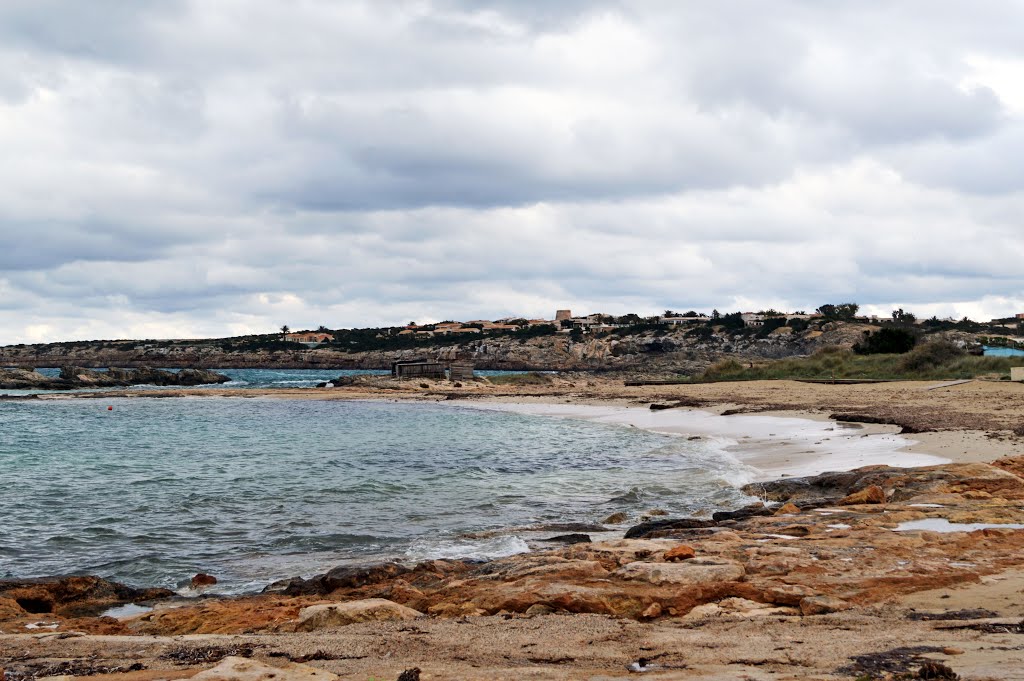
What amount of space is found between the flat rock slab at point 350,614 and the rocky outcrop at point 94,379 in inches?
2857

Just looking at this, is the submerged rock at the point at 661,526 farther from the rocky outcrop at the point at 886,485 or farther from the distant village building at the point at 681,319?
the distant village building at the point at 681,319

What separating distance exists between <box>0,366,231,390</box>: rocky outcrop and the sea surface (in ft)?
137

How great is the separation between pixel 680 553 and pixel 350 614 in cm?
349

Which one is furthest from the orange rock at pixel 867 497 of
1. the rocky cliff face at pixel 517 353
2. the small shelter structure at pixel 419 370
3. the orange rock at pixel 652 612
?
the rocky cliff face at pixel 517 353

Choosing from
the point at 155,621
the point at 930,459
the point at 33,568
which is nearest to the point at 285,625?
the point at 155,621

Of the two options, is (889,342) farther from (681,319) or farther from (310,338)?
(310,338)

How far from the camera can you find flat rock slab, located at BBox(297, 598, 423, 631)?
662 cm

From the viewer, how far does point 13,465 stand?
22125 millimetres

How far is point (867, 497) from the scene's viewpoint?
11594 mm

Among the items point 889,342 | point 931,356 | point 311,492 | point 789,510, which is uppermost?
point 889,342

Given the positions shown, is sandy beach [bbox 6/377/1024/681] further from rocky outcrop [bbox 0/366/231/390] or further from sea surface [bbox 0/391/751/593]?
rocky outcrop [bbox 0/366/231/390]

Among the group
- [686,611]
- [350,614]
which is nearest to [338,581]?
[350,614]

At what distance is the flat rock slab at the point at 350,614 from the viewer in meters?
6.62

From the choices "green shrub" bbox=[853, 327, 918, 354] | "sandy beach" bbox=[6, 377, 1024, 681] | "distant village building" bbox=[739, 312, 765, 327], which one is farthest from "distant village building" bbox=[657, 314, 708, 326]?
"sandy beach" bbox=[6, 377, 1024, 681]
